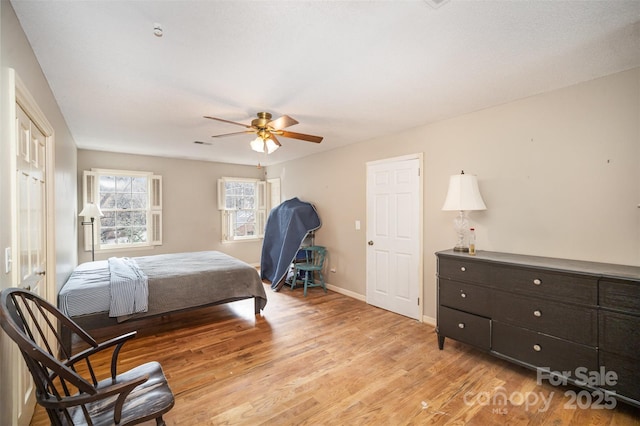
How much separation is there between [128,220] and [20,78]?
14.4 ft

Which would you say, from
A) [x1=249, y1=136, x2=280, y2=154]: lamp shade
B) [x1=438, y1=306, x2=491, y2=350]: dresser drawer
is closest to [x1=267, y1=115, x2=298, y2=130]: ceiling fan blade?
[x1=249, y1=136, x2=280, y2=154]: lamp shade

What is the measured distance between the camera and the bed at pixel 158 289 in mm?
2777

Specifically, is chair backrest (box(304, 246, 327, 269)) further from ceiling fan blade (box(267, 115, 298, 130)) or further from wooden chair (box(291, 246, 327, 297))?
ceiling fan blade (box(267, 115, 298, 130))

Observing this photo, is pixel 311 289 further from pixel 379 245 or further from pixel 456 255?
pixel 456 255

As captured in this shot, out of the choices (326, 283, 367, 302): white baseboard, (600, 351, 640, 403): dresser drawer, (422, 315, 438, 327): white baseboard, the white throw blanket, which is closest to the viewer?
(600, 351, 640, 403): dresser drawer

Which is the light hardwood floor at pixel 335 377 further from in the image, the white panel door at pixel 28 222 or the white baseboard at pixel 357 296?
the white panel door at pixel 28 222

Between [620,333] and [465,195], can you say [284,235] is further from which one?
[620,333]

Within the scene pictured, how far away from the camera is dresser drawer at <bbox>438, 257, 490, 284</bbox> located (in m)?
2.54

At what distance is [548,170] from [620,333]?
1.38m

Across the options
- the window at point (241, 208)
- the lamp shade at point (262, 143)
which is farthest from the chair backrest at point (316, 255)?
the lamp shade at point (262, 143)

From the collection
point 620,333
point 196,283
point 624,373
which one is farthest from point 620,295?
point 196,283

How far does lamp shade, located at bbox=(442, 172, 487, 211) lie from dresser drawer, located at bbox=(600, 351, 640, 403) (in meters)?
1.42

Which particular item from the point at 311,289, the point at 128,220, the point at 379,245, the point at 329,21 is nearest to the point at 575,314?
the point at 379,245

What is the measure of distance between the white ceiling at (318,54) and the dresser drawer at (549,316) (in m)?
1.81
